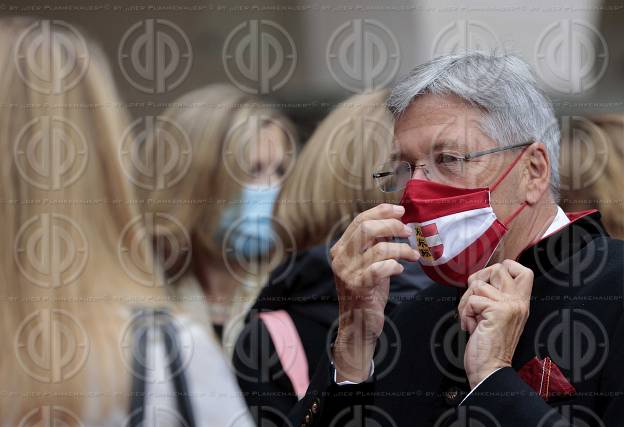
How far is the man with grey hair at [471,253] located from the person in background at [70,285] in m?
0.81

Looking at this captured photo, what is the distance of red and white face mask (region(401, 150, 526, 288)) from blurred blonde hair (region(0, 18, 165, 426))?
118cm

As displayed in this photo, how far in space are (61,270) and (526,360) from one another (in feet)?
4.87

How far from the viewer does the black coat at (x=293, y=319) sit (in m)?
2.49

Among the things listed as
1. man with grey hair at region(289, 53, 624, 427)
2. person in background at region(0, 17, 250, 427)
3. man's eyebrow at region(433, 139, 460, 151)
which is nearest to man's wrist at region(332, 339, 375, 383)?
man with grey hair at region(289, 53, 624, 427)

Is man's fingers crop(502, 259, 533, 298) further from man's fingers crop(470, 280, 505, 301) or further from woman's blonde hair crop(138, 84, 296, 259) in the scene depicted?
woman's blonde hair crop(138, 84, 296, 259)

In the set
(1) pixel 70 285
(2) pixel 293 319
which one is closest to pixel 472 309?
(2) pixel 293 319

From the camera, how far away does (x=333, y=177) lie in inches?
111

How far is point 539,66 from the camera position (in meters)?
2.55

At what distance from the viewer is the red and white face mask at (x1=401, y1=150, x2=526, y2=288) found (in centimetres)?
181

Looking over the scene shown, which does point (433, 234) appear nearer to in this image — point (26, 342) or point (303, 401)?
point (303, 401)

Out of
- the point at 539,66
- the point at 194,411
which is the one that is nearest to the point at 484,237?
the point at 539,66

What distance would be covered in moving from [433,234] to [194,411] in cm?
112
